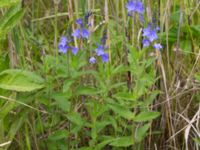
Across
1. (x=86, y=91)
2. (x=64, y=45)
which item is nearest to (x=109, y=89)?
(x=86, y=91)

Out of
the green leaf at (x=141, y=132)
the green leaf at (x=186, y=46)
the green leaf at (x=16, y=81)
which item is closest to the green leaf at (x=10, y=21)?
the green leaf at (x=16, y=81)

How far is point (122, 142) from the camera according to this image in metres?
1.51

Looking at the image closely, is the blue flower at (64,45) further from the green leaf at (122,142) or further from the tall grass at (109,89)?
the green leaf at (122,142)

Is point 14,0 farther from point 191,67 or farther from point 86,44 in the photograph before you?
point 191,67

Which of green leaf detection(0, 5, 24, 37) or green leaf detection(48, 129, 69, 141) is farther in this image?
green leaf detection(48, 129, 69, 141)

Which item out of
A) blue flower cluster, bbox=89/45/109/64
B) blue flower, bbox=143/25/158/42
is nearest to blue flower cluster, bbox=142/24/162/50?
blue flower, bbox=143/25/158/42

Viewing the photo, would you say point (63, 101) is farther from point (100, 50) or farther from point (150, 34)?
point (150, 34)

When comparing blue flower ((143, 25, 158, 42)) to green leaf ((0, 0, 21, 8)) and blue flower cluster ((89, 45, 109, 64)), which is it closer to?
blue flower cluster ((89, 45, 109, 64))

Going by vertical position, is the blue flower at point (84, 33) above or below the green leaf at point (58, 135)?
above

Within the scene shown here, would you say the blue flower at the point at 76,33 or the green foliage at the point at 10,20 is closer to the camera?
the green foliage at the point at 10,20

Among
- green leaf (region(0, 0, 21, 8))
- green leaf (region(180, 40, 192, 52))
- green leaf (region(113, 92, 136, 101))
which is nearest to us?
green leaf (region(0, 0, 21, 8))

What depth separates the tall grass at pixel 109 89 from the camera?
1476mm

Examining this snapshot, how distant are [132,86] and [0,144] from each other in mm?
430

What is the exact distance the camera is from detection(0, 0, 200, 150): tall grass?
1.48 metres
